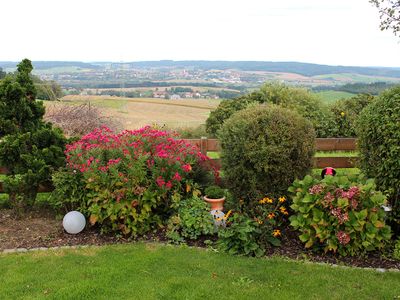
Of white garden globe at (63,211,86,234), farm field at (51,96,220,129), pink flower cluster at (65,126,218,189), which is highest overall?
pink flower cluster at (65,126,218,189)

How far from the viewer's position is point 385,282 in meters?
4.12

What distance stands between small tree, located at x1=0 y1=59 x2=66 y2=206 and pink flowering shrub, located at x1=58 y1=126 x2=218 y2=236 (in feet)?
1.23

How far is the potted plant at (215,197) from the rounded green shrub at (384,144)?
1.94m

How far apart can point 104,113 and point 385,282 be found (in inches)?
480

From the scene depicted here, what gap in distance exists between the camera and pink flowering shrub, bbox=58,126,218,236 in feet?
17.1

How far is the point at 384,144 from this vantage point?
4.89 meters

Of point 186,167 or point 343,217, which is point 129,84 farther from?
point 343,217

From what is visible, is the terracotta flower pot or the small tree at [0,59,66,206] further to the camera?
the small tree at [0,59,66,206]

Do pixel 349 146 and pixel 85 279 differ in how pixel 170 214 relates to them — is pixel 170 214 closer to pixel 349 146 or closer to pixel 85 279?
pixel 85 279

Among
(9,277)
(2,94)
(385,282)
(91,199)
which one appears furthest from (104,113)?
(385,282)

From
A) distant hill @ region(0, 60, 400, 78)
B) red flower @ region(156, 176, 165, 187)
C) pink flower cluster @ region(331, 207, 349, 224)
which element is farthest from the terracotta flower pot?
distant hill @ region(0, 60, 400, 78)

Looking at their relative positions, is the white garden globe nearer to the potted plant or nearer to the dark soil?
the dark soil

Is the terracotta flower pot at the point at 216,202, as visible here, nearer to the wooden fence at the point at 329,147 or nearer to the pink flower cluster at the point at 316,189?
the pink flower cluster at the point at 316,189

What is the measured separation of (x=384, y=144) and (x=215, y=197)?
2.27 m
